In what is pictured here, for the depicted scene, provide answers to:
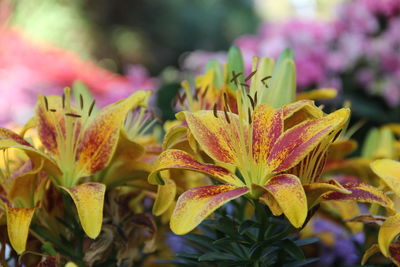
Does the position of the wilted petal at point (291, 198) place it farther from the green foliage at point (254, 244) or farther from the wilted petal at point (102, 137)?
the wilted petal at point (102, 137)

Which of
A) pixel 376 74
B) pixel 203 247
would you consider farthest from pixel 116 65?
pixel 203 247

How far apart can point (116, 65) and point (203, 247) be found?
5490mm

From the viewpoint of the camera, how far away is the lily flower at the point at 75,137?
0.47 meters

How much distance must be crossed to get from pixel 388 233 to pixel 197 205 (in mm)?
135

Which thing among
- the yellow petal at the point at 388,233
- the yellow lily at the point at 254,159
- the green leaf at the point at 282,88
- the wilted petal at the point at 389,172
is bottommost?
the yellow petal at the point at 388,233

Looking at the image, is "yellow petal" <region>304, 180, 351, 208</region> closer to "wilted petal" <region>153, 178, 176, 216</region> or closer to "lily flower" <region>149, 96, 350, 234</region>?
"lily flower" <region>149, 96, 350, 234</region>

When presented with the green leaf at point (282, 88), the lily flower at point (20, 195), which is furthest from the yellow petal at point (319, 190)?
the lily flower at point (20, 195)

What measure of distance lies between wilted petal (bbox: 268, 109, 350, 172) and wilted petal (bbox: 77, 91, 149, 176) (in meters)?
0.14

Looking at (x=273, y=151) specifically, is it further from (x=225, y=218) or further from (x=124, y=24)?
(x=124, y=24)

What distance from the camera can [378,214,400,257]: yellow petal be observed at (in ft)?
1.28

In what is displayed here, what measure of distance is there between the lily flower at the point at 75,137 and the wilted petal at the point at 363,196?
0.58 ft

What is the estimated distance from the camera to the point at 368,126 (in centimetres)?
152

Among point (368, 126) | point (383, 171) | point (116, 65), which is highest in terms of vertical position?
point (383, 171)

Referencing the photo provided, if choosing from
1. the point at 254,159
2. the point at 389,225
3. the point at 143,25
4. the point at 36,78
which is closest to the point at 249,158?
the point at 254,159
